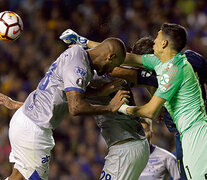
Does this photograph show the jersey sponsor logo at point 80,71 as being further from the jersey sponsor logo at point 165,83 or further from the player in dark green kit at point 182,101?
the jersey sponsor logo at point 165,83

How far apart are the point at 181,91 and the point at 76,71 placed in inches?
40.6

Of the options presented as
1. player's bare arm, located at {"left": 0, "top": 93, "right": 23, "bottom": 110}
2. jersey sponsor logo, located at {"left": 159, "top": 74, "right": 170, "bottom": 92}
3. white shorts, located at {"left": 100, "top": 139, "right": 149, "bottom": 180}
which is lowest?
white shorts, located at {"left": 100, "top": 139, "right": 149, "bottom": 180}

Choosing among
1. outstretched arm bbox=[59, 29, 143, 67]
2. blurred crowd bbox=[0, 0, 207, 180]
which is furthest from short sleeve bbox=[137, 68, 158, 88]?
blurred crowd bbox=[0, 0, 207, 180]

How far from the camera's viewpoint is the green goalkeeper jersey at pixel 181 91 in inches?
152

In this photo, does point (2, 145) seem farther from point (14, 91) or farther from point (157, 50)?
point (157, 50)

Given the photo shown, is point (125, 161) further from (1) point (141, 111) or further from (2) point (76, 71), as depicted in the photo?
(2) point (76, 71)

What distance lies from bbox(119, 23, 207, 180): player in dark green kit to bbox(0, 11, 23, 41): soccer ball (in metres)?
1.93

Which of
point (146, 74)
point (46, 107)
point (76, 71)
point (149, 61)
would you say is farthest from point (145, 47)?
point (46, 107)

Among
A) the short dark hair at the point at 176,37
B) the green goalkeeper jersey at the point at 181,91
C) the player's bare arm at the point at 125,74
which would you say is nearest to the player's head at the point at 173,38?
the short dark hair at the point at 176,37

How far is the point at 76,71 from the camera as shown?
385cm

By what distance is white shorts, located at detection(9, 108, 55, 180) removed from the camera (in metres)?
4.13

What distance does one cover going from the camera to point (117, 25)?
1045cm

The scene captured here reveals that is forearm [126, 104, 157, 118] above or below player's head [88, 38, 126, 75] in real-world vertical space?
below

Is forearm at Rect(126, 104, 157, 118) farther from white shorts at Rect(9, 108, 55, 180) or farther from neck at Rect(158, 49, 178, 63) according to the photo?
white shorts at Rect(9, 108, 55, 180)
